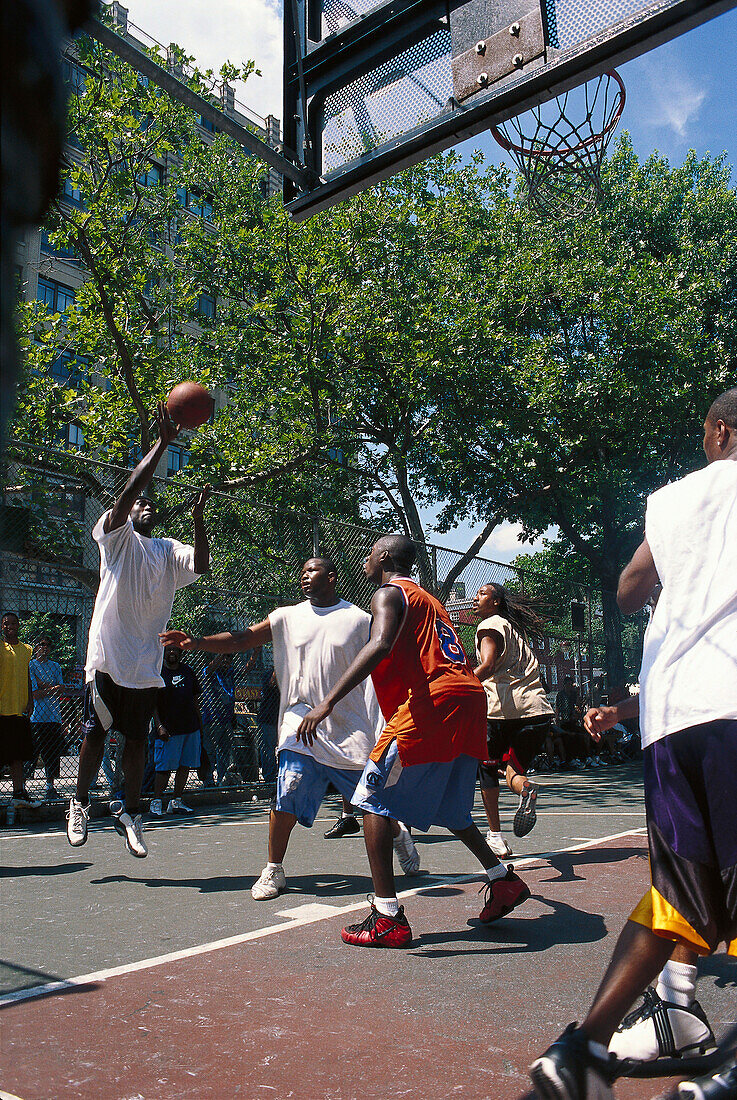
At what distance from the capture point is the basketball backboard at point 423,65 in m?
3.56

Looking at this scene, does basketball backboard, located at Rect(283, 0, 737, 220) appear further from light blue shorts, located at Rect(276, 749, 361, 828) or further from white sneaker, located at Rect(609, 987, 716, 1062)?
white sneaker, located at Rect(609, 987, 716, 1062)

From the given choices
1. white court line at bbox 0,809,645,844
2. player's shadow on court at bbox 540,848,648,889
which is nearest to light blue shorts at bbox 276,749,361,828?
player's shadow on court at bbox 540,848,648,889

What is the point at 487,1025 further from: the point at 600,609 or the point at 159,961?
the point at 600,609

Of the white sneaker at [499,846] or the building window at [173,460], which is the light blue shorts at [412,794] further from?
the building window at [173,460]

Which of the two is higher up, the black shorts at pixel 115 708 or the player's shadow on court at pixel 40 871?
the black shorts at pixel 115 708

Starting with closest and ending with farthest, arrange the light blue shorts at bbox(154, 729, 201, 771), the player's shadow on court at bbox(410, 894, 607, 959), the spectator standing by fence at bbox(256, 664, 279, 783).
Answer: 1. the player's shadow on court at bbox(410, 894, 607, 959)
2. the light blue shorts at bbox(154, 729, 201, 771)
3. the spectator standing by fence at bbox(256, 664, 279, 783)

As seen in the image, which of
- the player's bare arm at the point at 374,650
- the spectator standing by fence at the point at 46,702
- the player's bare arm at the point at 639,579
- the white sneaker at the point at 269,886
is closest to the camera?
the player's bare arm at the point at 639,579

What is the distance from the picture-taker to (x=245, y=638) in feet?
17.0

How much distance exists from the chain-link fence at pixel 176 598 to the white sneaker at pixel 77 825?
9.17ft

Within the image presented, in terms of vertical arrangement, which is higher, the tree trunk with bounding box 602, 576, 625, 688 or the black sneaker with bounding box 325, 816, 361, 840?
the tree trunk with bounding box 602, 576, 625, 688

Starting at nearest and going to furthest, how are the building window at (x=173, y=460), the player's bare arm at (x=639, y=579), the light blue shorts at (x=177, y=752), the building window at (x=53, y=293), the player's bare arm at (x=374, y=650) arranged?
the player's bare arm at (x=639, y=579)
the player's bare arm at (x=374, y=650)
the light blue shorts at (x=177, y=752)
the building window at (x=53, y=293)
the building window at (x=173, y=460)

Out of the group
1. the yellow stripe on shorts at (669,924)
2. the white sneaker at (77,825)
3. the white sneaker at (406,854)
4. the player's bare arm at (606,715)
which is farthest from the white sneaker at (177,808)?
the yellow stripe on shorts at (669,924)

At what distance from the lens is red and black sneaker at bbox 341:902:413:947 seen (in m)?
3.89

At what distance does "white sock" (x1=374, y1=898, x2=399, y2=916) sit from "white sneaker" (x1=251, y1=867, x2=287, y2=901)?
1059mm
